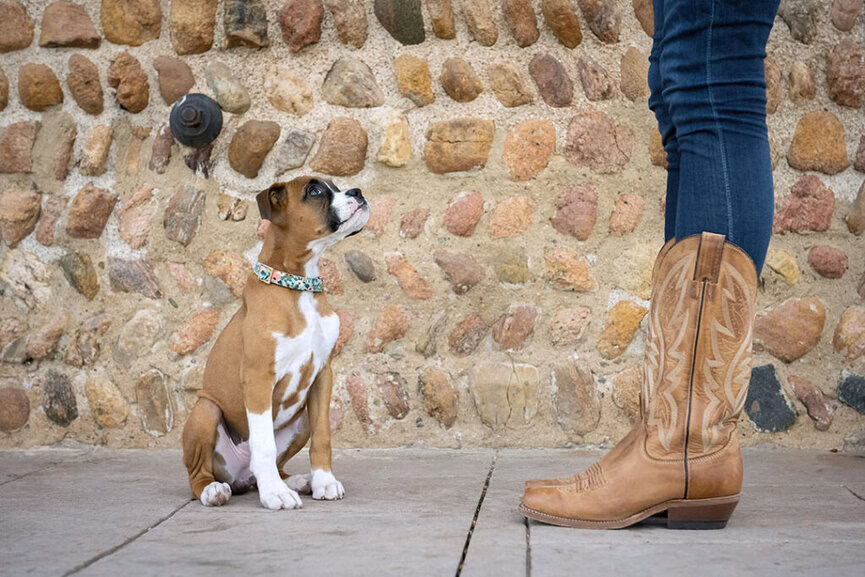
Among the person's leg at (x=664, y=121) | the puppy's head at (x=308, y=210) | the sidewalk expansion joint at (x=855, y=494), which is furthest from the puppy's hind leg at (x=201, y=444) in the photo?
the sidewalk expansion joint at (x=855, y=494)

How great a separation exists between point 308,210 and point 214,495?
77cm

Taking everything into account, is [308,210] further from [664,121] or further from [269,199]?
[664,121]

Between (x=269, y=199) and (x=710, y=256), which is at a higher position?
(x=269, y=199)

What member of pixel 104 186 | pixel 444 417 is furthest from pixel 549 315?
pixel 104 186

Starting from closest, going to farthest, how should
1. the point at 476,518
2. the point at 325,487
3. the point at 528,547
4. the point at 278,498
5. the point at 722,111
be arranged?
the point at 528,547
the point at 722,111
the point at 476,518
the point at 278,498
the point at 325,487

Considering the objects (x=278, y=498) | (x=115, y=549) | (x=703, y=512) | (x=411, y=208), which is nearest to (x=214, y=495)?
(x=278, y=498)

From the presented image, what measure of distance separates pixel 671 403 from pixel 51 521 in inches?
51.6

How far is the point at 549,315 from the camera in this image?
296 centimetres

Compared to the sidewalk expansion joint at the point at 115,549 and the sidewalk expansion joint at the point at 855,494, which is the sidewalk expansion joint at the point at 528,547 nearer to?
the sidewalk expansion joint at the point at 115,549

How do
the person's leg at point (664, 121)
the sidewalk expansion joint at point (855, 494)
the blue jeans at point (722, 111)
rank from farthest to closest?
the sidewalk expansion joint at point (855, 494) < the person's leg at point (664, 121) < the blue jeans at point (722, 111)

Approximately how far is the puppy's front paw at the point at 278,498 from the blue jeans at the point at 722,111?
1.08m

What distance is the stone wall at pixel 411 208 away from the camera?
293cm

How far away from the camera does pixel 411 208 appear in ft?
9.88

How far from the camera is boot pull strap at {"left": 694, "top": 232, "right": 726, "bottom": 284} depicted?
64.6 inches
